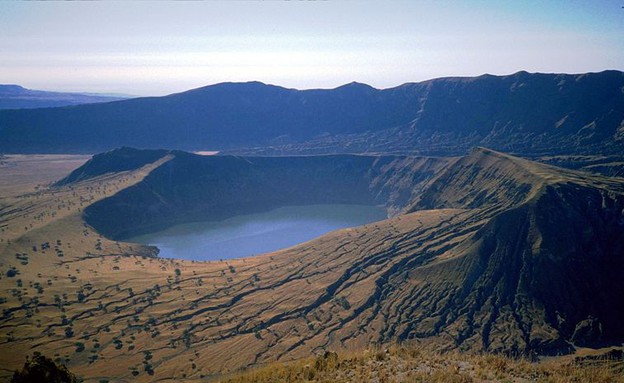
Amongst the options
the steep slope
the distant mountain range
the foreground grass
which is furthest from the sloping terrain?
the distant mountain range

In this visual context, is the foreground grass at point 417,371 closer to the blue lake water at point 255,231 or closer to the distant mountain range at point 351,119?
the blue lake water at point 255,231

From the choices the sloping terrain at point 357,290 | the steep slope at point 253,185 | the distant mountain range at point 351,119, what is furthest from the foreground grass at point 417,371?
the distant mountain range at point 351,119

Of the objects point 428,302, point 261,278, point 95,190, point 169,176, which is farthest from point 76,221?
point 428,302

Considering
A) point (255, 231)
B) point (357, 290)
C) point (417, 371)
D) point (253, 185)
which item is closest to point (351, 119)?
point (253, 185)

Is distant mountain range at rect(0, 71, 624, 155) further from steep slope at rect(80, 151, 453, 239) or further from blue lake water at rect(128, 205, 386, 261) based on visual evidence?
blue lake water at rect(128, 205, 386, 261)

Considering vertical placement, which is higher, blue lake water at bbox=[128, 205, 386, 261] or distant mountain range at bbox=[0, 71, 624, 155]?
distant mountain range at bbox=[0, 71, 624, 155]

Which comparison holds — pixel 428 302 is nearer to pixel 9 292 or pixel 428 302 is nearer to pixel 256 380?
pixel 256 380
